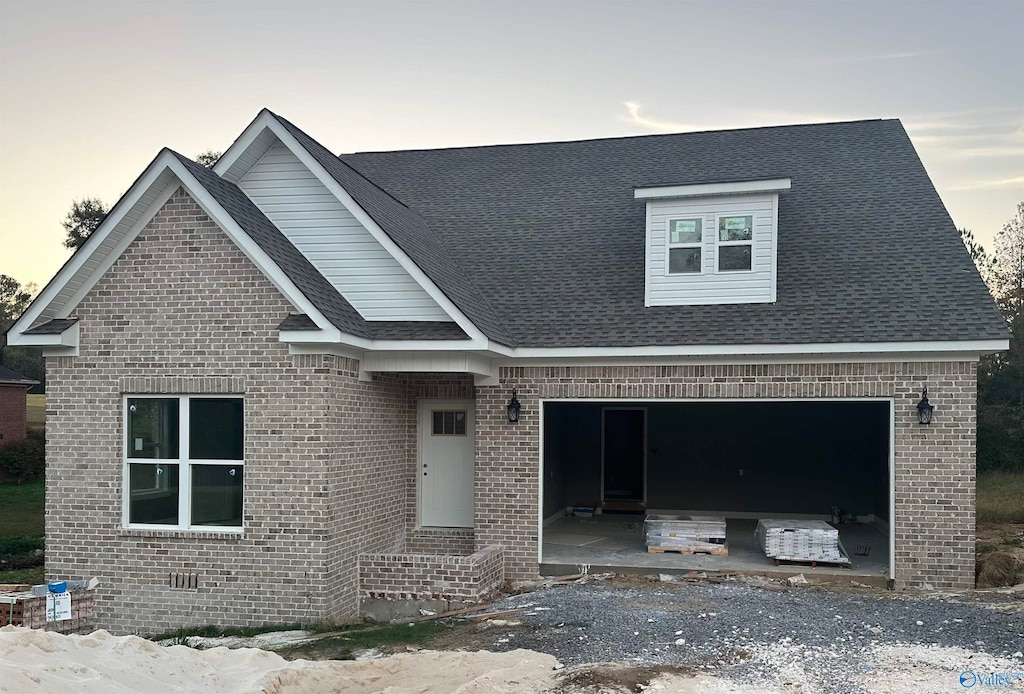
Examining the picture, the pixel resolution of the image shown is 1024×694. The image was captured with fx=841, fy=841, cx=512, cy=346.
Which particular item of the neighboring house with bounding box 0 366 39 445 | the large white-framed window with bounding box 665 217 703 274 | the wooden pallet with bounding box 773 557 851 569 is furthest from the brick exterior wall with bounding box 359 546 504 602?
the neighboring house with bounding box 0 366 39 445

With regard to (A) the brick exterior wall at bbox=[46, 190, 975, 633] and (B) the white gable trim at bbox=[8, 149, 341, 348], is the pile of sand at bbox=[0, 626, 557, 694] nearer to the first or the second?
(A) the brick exterior wall at bbox=[46, 190, 975, 633]

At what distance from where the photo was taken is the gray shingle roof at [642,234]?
1167 cm

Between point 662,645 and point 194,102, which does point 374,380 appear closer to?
point 662,645

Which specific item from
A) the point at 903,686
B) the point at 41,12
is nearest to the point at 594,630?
the point at 903,686

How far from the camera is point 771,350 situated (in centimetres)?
1138

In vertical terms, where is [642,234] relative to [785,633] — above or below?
above

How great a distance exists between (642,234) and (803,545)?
5.65 m

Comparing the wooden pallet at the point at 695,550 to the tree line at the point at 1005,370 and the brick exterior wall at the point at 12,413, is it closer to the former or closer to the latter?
the tree line at the point at 1005,370

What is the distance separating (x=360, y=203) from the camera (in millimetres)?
11578

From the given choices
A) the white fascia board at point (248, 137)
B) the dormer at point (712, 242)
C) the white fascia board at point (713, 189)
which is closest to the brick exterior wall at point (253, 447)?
the white fascia board at point (248, 137)

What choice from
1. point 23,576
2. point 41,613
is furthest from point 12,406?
point 41,613

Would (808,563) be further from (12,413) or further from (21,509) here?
(12,413)

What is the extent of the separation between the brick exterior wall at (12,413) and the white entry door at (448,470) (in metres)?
29.8

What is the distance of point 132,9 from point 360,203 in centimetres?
770
